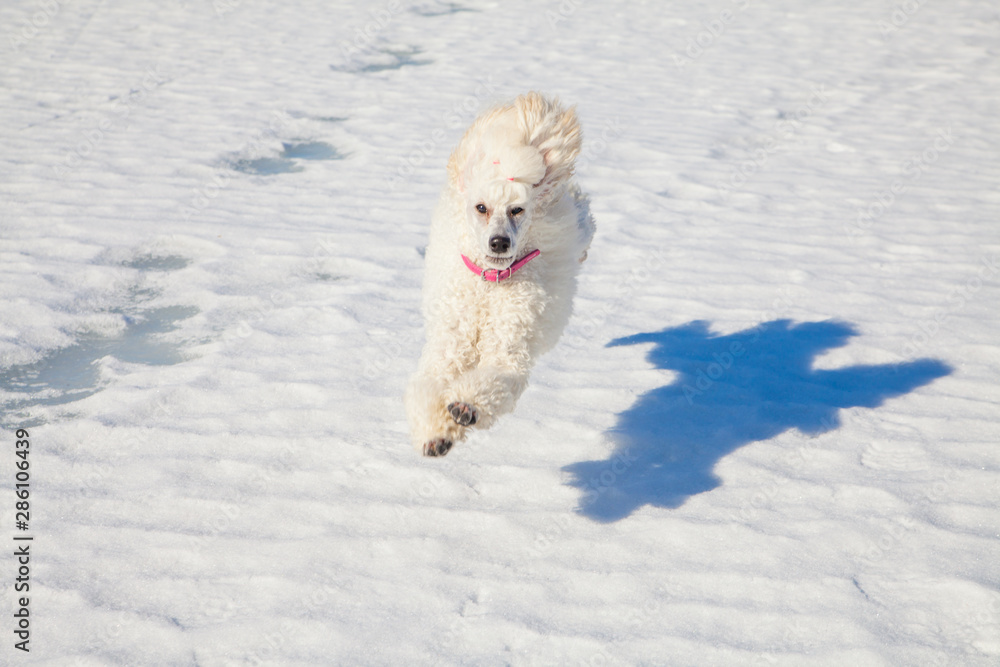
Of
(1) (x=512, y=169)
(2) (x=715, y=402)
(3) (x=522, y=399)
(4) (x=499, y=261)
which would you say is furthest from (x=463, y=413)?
(2) (x=715, y=402)

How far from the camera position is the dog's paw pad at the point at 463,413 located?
9.22 ft

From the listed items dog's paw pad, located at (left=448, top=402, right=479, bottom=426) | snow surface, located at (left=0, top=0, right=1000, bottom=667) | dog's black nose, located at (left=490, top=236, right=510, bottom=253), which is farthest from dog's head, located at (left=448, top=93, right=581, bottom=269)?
snow surface, located at (left=0, top=0, right=1000, bottom=667)

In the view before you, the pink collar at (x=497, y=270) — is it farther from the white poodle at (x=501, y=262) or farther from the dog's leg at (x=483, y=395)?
the dog's leg at (x=483, y=395)

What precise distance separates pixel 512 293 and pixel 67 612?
78.3 inches

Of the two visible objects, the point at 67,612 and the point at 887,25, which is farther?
the point at 887,25

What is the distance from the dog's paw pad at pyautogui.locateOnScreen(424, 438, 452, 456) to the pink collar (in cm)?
76

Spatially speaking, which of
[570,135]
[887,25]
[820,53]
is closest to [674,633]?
[570,135]

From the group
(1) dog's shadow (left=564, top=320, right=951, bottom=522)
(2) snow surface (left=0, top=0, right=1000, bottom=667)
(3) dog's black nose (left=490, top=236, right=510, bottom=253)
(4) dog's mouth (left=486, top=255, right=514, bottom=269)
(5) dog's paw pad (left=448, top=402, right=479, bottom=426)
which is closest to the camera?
(2) snow surface (left=0, top=0, right=1000, bottom=667)

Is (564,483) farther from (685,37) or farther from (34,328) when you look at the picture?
(685,37)

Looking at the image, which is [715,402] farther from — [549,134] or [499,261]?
[549,134]

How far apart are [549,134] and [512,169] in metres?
0.26

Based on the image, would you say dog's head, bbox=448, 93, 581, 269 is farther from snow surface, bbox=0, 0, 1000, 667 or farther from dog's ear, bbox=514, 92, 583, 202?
snow surface, bbox=0, 0, 1000, 667

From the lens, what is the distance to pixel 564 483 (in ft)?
10.9

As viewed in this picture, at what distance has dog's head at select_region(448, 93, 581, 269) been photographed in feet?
10.1
